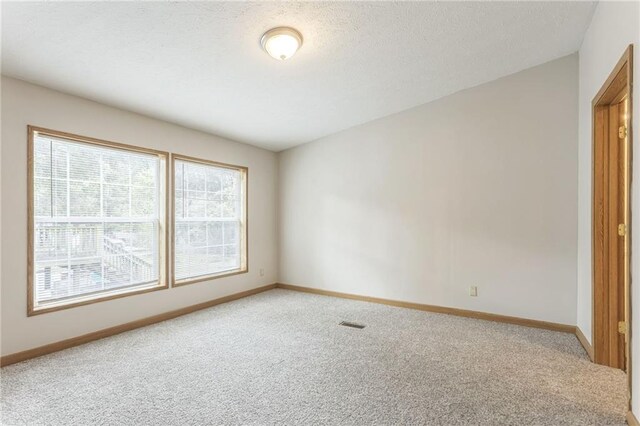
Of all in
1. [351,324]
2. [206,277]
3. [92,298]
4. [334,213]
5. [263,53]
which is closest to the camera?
[263,53]

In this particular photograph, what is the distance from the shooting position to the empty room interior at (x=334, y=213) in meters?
2.17

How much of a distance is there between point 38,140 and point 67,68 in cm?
73

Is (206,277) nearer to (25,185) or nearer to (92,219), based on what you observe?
(92,219)

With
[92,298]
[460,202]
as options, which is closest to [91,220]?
[92,298]

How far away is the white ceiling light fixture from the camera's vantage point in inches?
96.7

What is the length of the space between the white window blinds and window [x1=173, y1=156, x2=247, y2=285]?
0.29 meters

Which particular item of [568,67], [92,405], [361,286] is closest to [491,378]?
[361,286]

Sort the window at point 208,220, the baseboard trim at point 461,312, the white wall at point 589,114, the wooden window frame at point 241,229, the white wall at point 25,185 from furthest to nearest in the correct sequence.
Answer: the window at point 208,220
the wooden window frame at point 241,229
the baseboard trim at point 461,312
the white wall at point 25,185
the white wall at point 589,114

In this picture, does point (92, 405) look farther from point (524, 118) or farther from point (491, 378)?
point (524, 118)

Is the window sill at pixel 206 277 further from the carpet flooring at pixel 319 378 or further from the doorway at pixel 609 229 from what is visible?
the doorway at pixel 609 229

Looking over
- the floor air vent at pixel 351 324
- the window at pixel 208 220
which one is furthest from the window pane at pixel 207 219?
the floor air vent at pixel 351 324

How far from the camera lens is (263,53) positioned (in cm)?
275

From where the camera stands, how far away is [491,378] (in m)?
2.41

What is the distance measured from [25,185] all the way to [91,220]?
62 centimetres
